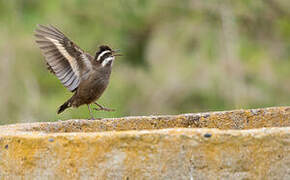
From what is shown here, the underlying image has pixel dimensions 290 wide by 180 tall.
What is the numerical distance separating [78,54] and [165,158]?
298 cm

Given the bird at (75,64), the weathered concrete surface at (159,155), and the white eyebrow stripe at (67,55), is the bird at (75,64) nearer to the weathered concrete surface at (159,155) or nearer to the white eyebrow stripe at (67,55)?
the white eyebrow stripe at (67,55)

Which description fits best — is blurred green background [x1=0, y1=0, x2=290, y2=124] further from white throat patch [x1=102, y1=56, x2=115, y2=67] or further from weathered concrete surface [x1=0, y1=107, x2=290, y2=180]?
weathered concrete surface [x1=0, y1=107, x2=290, y2=180]

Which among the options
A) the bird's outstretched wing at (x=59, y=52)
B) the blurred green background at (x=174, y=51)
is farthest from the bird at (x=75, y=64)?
the blurred green background at (x=174, y=51)

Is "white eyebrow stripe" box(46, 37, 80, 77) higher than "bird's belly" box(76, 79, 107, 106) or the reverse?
higher

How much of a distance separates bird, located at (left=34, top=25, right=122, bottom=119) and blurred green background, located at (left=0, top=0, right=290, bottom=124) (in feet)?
10.5

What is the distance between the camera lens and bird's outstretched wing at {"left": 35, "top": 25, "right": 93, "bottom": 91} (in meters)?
5.63

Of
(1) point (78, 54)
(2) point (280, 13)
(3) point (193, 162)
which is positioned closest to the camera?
(3) point (193, 162)

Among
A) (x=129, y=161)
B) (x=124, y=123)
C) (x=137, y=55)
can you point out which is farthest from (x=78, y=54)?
(x=137, y=55)

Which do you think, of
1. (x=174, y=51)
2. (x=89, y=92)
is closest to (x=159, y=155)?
(x=89, y=92)

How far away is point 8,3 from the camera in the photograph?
10.2 m

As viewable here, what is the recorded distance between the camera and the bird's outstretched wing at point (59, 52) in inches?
222

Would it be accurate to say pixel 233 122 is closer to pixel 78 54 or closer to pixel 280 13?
pixel 78 54

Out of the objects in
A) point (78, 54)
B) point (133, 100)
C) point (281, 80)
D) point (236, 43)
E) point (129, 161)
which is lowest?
point (133, 100)

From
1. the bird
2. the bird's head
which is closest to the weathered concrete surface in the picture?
the bird
